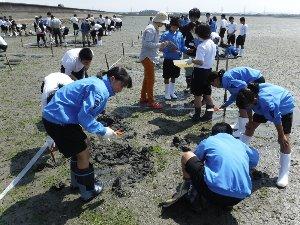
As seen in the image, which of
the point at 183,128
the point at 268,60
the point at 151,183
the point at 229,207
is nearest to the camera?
the point at 229,207

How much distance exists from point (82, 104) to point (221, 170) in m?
1.85

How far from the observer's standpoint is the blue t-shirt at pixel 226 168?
13.4 feet

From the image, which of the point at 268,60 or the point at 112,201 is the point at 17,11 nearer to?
the point at 268,60

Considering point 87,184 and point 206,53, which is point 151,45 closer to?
point 206,53

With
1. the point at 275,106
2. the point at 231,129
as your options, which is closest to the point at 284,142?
the point at 275,106

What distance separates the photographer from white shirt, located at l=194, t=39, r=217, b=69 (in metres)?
7.49

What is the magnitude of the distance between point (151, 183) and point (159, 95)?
198 inches

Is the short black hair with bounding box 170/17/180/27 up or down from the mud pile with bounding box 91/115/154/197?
up

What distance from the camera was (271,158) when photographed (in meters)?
6.31

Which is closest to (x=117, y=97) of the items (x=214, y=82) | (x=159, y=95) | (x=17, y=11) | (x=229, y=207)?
(x=159, y=95)

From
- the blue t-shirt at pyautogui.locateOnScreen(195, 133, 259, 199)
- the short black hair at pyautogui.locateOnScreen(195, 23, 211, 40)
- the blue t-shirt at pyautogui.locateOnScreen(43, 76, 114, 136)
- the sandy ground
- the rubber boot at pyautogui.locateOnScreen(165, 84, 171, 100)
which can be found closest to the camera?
the blue t-shirt at pyautogui.locateOnScreen(195, 133, 259, 199)

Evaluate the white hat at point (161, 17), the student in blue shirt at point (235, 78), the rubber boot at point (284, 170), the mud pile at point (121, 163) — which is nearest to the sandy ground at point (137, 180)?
the mud pile at point (121, 163)

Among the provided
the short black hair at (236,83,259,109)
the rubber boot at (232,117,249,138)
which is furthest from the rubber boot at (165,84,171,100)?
the short black hair at (236,83,259,109)

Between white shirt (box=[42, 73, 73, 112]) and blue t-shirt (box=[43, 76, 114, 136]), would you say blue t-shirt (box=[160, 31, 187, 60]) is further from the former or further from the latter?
blue t-shirt (box=[43, 76, 114, 136])
